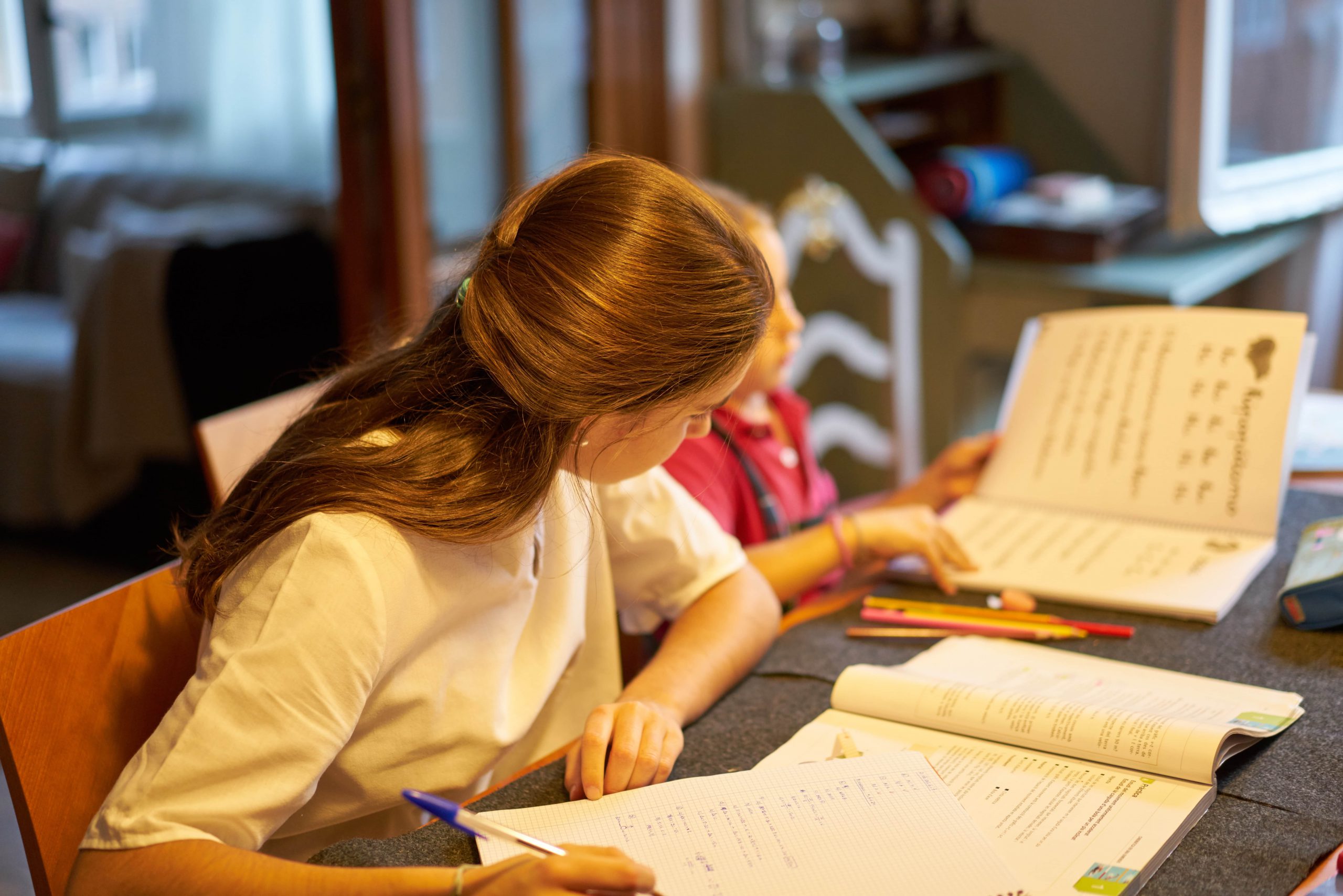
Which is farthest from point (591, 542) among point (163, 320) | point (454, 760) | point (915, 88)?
point (915, 88)

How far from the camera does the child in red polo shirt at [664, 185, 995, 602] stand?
3.36 ft

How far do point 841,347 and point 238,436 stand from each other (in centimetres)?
116

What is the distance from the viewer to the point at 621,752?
0.70m

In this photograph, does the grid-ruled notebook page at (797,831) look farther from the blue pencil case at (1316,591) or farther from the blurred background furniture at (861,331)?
the blurred background furniture at (861,331)

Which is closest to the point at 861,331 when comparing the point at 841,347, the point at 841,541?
the point at 841,347

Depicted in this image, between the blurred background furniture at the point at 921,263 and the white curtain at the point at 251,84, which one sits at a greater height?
the white curtain at the point at 251,84

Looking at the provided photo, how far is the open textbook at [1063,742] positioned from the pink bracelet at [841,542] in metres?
0.19

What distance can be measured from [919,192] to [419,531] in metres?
1.79

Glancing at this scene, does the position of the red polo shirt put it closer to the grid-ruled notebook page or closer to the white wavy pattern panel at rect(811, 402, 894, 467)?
Answer: the grid-ruled notebook page

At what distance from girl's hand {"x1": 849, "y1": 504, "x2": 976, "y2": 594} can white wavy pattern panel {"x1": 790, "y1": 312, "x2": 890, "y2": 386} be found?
0.97m

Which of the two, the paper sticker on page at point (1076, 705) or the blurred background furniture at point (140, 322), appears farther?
the blurred background furniture at point (140, 322)

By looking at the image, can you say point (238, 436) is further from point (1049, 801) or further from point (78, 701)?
point (1049, 801)

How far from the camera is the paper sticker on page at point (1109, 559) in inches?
36.8

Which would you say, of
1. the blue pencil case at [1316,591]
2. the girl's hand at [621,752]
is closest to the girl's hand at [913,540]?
the blue pencil case at [1316,591]
